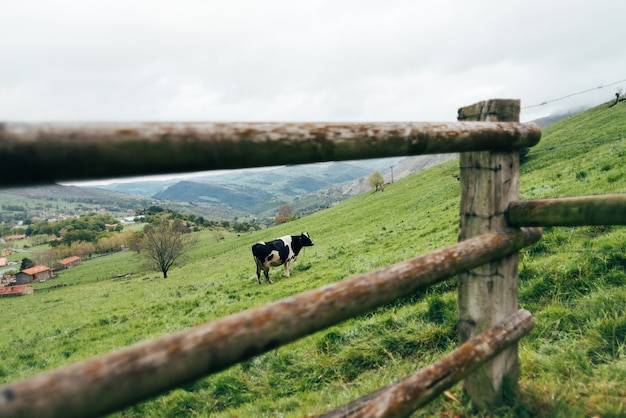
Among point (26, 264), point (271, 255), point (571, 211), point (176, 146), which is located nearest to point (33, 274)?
point (26, 264)

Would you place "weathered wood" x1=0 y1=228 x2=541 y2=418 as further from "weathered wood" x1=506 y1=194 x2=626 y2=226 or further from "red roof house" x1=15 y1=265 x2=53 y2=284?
"red roof house" x1=15 y1=265 x2=53 y2=284

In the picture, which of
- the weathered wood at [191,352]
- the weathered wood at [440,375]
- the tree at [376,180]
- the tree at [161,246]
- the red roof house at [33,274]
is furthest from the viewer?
the red roof house at [33,274]

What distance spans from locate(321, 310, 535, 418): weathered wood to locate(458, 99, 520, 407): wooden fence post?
5.3 inches

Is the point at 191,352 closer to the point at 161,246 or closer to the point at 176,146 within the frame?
the point at 176,146

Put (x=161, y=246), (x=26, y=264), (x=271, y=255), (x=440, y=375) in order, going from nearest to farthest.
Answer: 1. (x=440, y=375)
2. (x=271, y=255)
3. (x=161, y=246)
4. (x=26, y=264)

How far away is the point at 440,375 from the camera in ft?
7.68

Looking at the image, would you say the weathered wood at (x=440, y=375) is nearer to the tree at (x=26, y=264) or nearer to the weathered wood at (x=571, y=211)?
the weathered wood at (x=571, y=211)

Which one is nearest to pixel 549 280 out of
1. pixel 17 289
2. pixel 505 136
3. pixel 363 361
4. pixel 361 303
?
pixel 363 361

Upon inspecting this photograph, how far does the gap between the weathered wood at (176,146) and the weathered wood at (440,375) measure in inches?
53.4

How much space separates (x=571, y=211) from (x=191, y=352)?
2.77 metres

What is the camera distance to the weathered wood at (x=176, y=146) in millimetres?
1158

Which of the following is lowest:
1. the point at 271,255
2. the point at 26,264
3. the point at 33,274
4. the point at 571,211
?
the point at 33,274

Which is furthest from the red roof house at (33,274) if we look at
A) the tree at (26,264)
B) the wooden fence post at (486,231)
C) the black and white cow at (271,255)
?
the wooden fence post at (486,231)

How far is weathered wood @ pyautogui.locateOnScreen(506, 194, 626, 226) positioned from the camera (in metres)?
2.67
